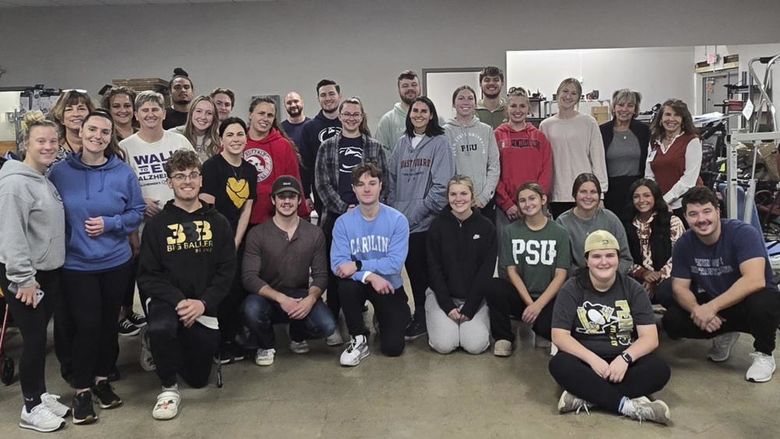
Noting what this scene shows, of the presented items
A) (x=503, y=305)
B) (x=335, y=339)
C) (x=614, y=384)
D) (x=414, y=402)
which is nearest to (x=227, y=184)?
(x=335, y=339)

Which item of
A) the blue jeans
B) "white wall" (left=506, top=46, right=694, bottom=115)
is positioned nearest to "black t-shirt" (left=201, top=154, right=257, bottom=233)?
the blue jeans

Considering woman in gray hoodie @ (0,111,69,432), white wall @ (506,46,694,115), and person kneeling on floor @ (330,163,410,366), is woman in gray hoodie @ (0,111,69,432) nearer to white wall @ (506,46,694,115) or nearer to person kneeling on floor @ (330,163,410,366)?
person kneeling on floor @ (330,163,410,366)

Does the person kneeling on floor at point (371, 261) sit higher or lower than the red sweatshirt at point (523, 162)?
lower

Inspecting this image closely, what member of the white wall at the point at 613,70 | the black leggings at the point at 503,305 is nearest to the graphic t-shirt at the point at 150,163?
the black leggings at the point at 503,305

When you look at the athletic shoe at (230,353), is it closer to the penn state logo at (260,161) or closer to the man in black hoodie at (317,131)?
the penn state logo at (260,161)

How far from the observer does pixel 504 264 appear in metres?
3.74

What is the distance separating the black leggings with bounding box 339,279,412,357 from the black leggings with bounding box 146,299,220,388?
78 cm

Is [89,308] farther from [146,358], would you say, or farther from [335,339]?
[335,339]

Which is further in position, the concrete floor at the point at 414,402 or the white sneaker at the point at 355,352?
the white sneaker at the point at 355,352

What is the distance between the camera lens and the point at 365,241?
3672 mm

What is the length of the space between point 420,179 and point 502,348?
117 cm

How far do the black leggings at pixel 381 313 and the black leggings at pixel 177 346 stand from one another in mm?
780

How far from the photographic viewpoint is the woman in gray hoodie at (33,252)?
2596mm

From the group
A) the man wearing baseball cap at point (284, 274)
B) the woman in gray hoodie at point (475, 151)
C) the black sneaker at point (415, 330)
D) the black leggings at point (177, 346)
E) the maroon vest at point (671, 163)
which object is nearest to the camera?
the black leggings at point (177, 346)
